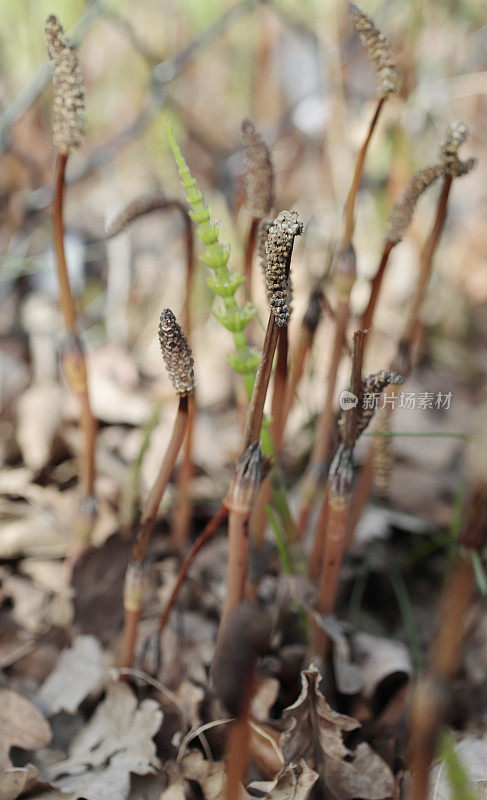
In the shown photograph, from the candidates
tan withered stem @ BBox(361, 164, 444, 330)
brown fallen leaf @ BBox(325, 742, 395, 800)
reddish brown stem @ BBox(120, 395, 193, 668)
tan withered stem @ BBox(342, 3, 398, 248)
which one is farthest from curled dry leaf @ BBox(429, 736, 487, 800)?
tan withered stem @ BBox(342, 3, 398, 248)

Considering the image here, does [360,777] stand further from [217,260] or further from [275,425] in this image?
[217,260]

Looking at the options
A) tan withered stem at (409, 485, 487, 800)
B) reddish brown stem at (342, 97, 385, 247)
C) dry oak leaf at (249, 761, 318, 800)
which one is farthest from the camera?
reddish brown stem at (342, 97, 385, 247)

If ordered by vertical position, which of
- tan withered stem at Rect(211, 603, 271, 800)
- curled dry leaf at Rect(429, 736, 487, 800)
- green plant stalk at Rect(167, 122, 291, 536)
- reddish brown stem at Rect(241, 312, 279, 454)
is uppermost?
green plant stalk at Rect(167, 122, 291, 536)

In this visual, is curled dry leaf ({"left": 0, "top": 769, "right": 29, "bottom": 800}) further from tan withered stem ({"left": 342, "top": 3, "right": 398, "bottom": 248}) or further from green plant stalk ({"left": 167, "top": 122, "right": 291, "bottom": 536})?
tan withered stem ({"left": 342, "top": 3, "right": 398, "bottom": 248})

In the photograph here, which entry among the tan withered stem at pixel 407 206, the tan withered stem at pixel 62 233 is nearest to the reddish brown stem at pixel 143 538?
the tan withered stem at pixel 62 233

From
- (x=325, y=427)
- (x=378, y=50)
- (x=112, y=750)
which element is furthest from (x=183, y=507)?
(x=378, y=50)

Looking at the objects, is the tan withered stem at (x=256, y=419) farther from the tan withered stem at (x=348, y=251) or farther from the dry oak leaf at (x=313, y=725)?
the tan withered stem at (x=348, y=251)

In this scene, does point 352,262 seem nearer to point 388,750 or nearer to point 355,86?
point 388,750
